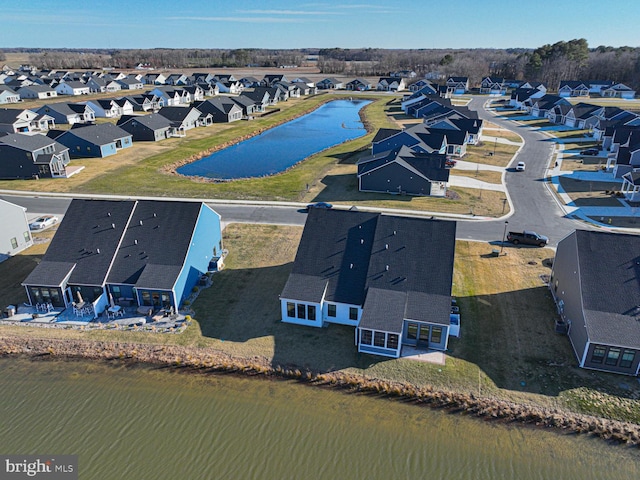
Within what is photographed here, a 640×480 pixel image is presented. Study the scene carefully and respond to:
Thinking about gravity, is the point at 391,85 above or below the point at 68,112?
above

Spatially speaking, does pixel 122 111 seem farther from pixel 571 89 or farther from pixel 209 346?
pixel 571 89

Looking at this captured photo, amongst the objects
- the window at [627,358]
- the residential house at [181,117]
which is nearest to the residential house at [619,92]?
the residential house at [181,117]

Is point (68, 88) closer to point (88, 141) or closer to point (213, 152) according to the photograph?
point (88, 141)

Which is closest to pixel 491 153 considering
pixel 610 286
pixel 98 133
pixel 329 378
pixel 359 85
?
pixel 610 286

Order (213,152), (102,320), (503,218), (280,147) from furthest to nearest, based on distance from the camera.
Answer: (280,147) < (213,152) < (503,218) < (102,320)

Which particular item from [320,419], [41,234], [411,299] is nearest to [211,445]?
[320,419]

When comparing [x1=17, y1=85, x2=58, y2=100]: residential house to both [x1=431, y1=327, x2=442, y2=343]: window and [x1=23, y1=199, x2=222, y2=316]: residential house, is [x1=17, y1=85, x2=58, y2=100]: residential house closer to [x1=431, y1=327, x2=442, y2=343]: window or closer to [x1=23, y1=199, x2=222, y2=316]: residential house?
[x1=23, y1=199, x2=222, y2=316]: residential house

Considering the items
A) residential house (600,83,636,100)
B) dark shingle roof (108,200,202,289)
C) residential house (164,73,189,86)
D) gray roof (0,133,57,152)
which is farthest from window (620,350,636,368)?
residential house (164,73,189,86)
